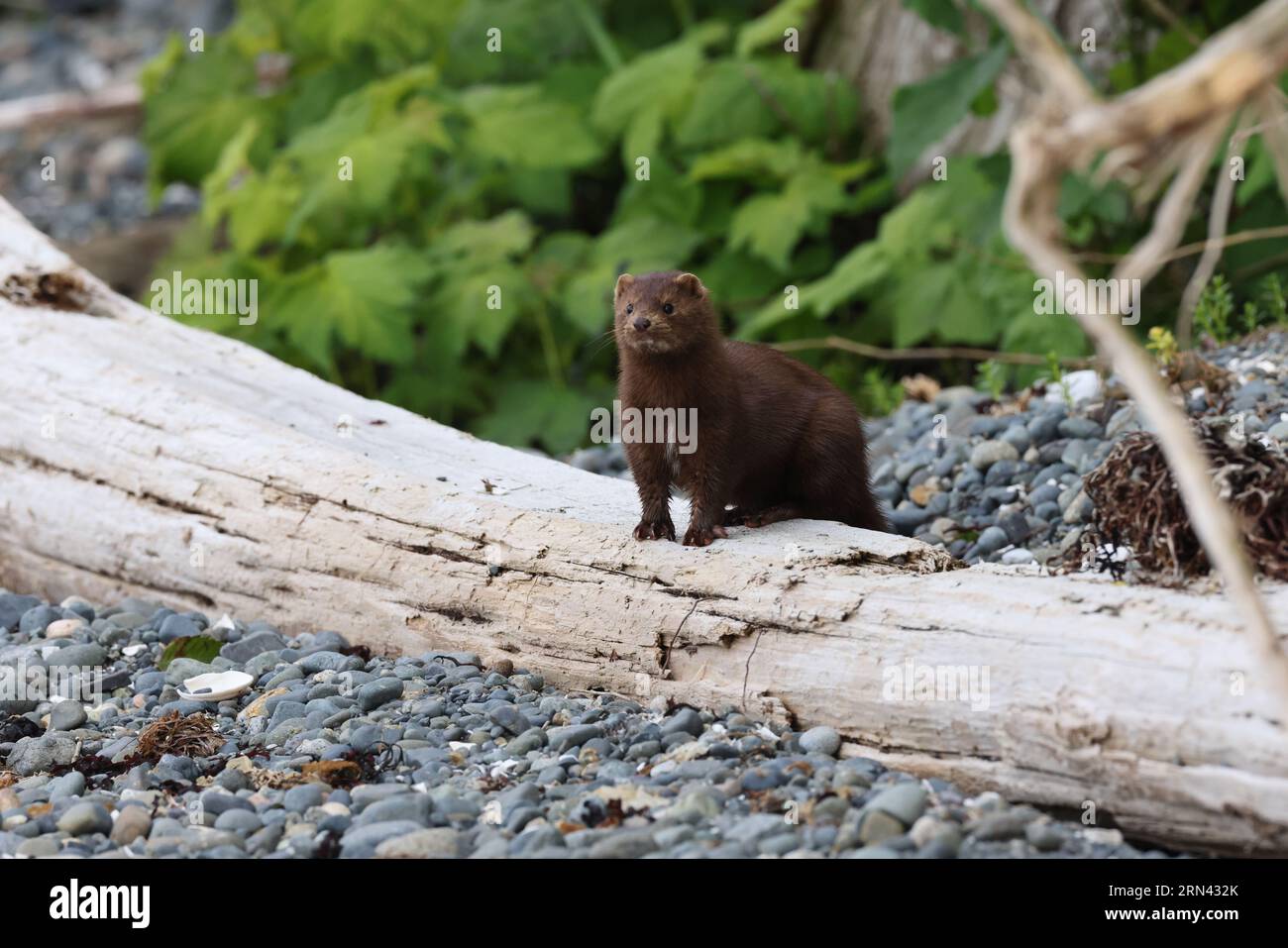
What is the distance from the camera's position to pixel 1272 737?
3.04 m

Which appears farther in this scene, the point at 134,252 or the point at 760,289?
the point at 134,252

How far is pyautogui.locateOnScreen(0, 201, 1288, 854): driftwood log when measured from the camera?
128 inches

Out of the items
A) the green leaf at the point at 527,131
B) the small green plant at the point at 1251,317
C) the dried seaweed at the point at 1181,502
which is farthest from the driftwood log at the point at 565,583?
the small green plant at the point at 1251,317

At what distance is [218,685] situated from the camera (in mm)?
4359

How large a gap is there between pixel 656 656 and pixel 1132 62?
184 inches

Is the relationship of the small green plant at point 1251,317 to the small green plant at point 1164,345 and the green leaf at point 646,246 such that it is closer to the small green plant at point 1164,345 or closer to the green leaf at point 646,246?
the small green plant at point 1164,345

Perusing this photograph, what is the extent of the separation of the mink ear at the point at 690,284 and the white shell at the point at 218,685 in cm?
186

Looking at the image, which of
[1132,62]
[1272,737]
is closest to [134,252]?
[1132,62]

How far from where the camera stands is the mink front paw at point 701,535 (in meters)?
4.35

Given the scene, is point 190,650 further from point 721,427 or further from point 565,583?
point 721,427

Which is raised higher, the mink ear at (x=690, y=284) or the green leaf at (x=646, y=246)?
the green leaf at (x=646, y=246)

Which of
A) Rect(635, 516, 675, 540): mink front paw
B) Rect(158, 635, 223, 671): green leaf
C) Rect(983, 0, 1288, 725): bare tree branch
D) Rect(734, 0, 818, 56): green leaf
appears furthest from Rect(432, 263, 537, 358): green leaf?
Rect(983, 0, 1288, 725): bare tree branch

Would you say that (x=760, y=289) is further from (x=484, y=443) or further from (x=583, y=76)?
(x=484, y=443)

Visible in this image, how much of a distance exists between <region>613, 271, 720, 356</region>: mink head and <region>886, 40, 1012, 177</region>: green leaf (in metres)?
1.90
